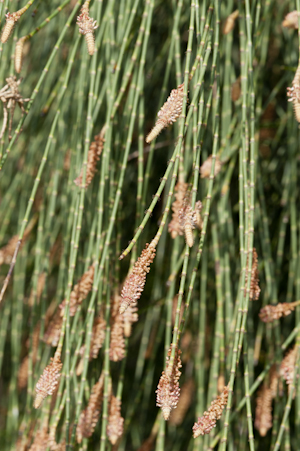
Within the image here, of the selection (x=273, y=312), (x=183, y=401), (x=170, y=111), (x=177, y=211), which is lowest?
(x=183, y=401)

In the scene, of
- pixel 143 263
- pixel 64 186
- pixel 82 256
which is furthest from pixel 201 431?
pixel 64 186

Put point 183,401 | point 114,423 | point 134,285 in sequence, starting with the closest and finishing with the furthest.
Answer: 1. point 134,285
2. point 114,423
3. point 183,401

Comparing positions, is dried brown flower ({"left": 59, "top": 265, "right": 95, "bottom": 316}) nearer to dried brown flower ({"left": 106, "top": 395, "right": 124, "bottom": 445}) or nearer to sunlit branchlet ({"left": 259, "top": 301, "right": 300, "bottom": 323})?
dried brown flower ({"left": 106, "top": 395, "right": 124, "bottom": 445})

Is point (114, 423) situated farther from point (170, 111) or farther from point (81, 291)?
point (170, 111)

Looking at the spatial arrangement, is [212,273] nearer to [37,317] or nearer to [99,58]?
[37,317]

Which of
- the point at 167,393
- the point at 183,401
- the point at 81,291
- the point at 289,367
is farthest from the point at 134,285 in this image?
the point at 183,401

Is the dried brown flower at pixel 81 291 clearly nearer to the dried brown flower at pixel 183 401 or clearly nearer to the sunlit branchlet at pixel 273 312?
the sunlit branchlet at pixel 273 312
